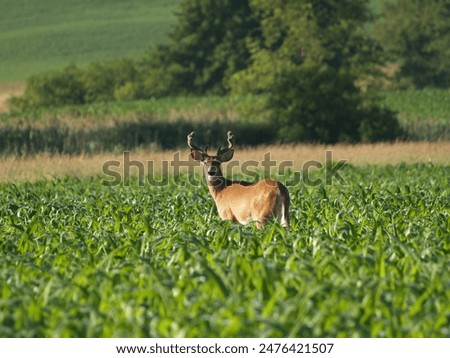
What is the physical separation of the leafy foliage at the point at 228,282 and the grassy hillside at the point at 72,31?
96.8m

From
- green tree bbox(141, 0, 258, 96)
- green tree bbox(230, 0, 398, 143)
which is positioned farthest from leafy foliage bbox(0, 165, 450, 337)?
green tree bbox(141, 0, 258, 96)

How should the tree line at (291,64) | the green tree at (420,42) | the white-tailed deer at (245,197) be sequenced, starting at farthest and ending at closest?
the green tree at (420,42) → the tree line at (291,64) → the white-tailed deer at (245,197)

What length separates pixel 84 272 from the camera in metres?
8.41

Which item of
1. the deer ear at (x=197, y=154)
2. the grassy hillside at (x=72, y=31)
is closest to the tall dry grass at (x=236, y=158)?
the deer ear at (x=197, y=154)

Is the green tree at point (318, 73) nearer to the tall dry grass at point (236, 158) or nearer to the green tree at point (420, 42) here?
the tall dry grass at point (236, 158)

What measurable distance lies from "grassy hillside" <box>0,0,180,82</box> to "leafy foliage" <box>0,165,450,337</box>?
96.8m

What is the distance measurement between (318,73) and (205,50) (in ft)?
148

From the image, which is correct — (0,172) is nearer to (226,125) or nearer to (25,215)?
(25,215)

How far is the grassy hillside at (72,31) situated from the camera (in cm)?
11162

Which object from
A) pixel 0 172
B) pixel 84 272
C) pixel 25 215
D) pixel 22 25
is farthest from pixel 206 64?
pixel 84 272

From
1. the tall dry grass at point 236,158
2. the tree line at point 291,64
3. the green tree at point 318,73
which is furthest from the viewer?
the tree line at point 291,64

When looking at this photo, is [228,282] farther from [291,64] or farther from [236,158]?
[291,64]

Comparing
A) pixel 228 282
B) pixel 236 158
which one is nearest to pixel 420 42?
pixel 236 158
